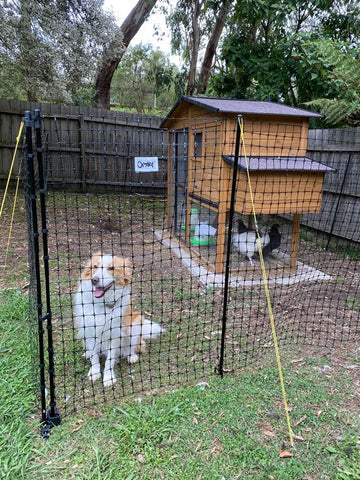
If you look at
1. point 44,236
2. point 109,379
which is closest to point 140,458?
point 109,379

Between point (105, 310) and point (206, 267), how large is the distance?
8.53 ft

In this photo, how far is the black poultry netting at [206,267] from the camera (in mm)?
2402

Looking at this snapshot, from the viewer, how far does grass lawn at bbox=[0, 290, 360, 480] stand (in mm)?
1792

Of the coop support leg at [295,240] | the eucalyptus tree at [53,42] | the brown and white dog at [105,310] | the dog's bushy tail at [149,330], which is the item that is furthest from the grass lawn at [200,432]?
the eucalyptus tree at [53,42]

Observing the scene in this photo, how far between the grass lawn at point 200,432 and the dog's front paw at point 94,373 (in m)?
0.28

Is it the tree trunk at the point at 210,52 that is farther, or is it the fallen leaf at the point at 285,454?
the tree trunk at the point at 210,52

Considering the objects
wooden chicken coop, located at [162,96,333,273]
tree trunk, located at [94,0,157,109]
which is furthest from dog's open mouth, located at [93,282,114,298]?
tree trunk, located at [94,0,157,109]

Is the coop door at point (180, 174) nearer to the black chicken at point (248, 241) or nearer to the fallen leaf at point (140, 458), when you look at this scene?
the black chicken at point (248, 241)

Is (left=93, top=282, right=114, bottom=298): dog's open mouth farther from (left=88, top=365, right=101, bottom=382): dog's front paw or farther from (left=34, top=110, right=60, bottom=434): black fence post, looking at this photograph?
(left=88, top=365, right=101, bottom=382): dog's front paw

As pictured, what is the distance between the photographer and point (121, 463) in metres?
1.82

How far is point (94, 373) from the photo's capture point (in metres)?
2.47

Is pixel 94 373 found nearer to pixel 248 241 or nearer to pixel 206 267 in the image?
pixel 206 267

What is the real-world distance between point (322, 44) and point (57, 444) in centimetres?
622

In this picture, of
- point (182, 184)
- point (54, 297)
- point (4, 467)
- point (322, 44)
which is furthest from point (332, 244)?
point (4, 467)
